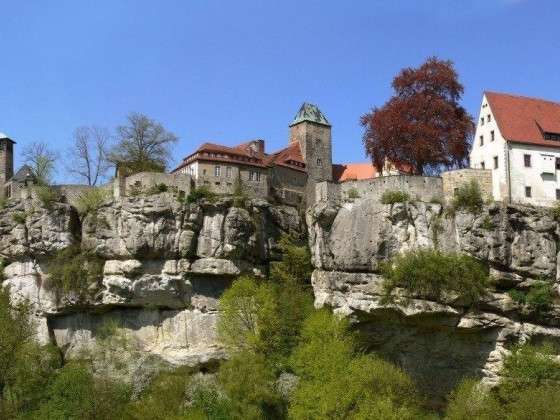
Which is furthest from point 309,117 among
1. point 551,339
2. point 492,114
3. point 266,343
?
point 551,339

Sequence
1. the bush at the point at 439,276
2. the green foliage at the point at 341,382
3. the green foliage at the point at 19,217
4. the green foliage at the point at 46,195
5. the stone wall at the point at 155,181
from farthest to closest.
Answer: the green foliage at the point at 19,217 < the green foliage at the point at 46,195 < the stone wall at the point at 155,181 < the bush at the point at 439,276 < the green foliage at the point at 341,382

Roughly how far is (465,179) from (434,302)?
6501mm

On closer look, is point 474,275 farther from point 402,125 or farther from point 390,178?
point 402,125

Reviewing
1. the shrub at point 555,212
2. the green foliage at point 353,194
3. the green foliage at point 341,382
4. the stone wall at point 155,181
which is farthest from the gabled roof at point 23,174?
the shrub at point 555,212

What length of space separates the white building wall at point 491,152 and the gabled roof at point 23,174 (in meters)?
26.4

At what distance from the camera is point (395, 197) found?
38219mm

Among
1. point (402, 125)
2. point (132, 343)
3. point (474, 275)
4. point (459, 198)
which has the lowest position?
point (132, 343)

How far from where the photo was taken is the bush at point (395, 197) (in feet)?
125

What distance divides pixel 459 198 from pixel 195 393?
15.7 meters

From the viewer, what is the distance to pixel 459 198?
3784cm

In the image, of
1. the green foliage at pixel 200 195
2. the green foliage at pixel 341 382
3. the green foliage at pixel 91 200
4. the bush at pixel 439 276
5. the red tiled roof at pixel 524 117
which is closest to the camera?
the green foliage at pixel 341 382

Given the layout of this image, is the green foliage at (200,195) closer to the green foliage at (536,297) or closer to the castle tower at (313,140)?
the castle tower at (313,140)

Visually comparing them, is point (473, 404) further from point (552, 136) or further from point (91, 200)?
point (91, 200)

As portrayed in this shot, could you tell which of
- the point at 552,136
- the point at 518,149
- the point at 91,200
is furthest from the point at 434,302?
the point at 91,200
